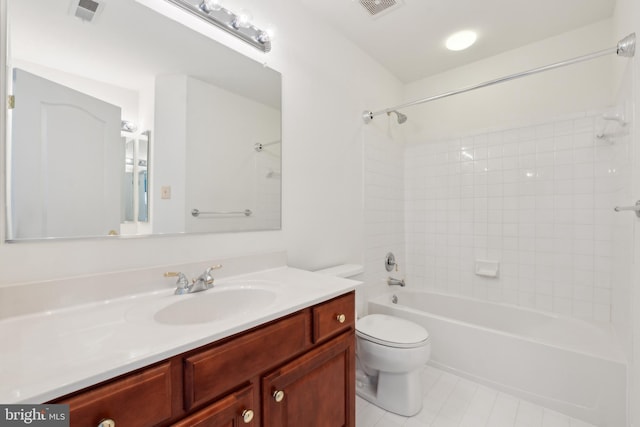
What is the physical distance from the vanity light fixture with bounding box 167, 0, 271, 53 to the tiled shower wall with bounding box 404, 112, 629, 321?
6.06ft

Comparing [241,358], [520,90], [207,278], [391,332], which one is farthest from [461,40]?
[241,358]

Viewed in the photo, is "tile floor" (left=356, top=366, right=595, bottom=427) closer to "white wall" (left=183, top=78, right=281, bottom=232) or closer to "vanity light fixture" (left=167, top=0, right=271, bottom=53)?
"white wall" (left=183, top=78, right=281, bottom=232)

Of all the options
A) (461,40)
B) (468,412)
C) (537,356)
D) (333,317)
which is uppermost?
(461,40)

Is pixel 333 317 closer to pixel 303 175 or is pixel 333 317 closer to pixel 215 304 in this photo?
pixel 215 304

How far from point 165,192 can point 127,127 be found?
28 cm

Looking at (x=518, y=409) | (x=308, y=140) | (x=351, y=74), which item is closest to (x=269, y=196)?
(x=308, y=140)

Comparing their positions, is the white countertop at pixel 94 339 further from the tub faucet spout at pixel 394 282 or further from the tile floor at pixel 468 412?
the tub faucet spout at pixel 394 282

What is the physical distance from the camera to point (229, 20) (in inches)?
52.4

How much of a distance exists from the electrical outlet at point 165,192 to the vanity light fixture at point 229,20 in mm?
771

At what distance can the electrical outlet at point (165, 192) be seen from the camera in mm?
1162

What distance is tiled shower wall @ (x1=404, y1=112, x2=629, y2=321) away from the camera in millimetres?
1938

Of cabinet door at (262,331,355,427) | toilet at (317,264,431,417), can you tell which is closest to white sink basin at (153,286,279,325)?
cabinet door at (262,331,355,427)

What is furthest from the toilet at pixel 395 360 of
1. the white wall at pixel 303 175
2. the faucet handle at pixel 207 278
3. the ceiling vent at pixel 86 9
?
the ceiling vent at pixel 86 9

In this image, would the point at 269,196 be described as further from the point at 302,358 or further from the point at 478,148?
the point at 478,148
